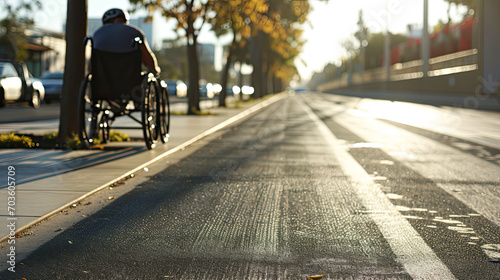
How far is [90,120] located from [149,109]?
1104 mm

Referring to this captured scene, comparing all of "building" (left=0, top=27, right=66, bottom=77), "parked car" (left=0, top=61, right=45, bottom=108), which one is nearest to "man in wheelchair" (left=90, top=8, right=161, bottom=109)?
"parked car" (left=0, top=61, right=45, bottom=108)

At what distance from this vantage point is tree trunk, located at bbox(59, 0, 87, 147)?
11.4 metres

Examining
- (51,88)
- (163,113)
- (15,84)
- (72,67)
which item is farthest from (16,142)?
(51,88)

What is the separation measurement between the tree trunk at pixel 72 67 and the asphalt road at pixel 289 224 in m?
2.40

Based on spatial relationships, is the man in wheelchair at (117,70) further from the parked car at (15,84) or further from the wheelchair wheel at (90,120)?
the parked car at (15,84)

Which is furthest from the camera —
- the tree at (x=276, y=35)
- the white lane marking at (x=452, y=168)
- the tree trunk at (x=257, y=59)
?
the tree trunk at (x=257, y=59)

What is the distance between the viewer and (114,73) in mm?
10336

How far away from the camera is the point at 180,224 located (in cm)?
555

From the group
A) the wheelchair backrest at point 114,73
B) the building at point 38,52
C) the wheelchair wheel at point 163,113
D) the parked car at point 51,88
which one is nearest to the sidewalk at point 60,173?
the wheelchair wheel at point 163,113

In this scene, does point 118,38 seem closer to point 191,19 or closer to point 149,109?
point 149,109

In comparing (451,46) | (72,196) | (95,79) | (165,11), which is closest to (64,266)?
(72,196)

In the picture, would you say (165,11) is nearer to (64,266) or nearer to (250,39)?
(64,266)

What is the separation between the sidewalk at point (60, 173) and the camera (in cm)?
600

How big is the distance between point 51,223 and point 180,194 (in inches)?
71.4
